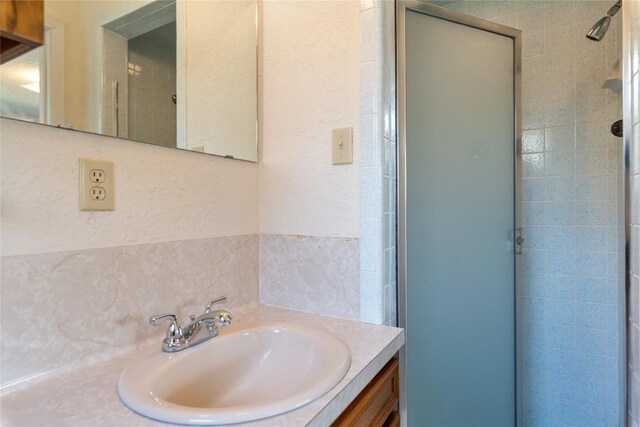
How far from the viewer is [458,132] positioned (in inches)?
49.3

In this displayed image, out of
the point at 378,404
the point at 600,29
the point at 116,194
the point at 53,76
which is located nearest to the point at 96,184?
the point at 116,194

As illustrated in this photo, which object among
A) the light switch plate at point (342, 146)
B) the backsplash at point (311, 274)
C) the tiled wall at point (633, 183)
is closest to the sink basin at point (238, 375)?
the backsplash at point (311, 274)

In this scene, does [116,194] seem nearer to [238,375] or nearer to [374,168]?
[238,375]

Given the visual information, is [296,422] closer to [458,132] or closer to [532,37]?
[458,132]

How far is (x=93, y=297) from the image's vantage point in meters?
0.72

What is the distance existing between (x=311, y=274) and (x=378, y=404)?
430 mm

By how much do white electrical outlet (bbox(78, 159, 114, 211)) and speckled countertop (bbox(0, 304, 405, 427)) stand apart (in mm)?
342

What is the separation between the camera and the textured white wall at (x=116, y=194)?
62 cm

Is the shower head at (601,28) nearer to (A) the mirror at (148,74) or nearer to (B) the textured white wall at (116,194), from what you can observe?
(A) the mirror at (148,74)

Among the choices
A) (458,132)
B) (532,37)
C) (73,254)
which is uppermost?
(532,37)

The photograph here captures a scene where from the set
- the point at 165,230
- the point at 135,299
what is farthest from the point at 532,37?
the point at 135,299

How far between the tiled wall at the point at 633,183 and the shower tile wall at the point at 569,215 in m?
1.08

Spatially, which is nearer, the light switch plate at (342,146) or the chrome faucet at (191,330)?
the chrome faucet at (191,330)

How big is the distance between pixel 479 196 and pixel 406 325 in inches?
23.5
